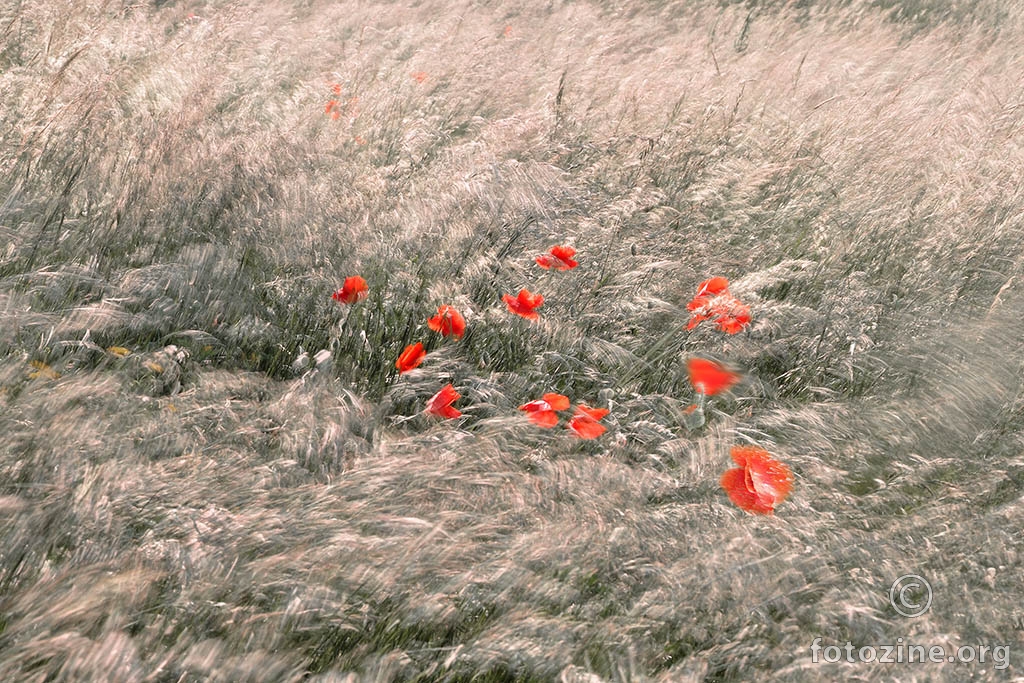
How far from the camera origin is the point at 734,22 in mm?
4672

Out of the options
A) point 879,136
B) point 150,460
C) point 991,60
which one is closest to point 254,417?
point 150,460

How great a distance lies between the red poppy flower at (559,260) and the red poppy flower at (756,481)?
2.01 ft

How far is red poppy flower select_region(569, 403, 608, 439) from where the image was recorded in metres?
1.56

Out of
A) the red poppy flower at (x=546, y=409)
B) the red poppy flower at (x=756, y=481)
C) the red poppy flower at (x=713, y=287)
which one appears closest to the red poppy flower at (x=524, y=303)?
the red poppy flower at (x=546, y=409)

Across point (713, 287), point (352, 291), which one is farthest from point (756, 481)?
point (352, 291)

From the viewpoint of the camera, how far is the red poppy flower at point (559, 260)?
1953mm

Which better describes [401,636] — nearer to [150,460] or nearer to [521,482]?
[521,482]

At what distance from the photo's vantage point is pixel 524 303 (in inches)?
72.5

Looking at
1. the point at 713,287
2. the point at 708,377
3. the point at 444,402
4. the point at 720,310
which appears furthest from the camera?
the point at 713,287

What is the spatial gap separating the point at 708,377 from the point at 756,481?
0.98 feet

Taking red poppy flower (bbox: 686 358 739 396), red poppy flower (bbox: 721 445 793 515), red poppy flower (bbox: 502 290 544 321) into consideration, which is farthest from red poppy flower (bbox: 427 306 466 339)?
red poppy flower (bbox: 721 445 793 515)

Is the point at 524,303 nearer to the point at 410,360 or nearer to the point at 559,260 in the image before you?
the point at 559,260

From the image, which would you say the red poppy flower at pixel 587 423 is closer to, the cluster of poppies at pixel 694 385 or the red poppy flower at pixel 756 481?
the cluster of poppies at pixel 694 385

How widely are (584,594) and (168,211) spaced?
1298mm
